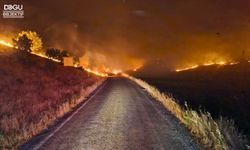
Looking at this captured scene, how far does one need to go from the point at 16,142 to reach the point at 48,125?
364 cm

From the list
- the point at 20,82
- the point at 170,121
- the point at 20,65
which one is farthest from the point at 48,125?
the point at 20,65

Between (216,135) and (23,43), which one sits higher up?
(23,43)

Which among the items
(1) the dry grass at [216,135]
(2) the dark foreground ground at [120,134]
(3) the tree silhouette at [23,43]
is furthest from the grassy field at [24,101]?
(3) the tree silhouette at [23,43]

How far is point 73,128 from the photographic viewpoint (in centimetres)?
1523

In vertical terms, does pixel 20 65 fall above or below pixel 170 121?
above

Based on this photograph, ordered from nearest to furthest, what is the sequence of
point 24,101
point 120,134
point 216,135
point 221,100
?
point 216,135 → point 120,134 → point 24,101 → point 221,100

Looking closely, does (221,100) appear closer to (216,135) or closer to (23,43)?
(216,135)

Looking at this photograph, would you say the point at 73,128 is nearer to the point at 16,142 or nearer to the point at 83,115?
the point at 16,142

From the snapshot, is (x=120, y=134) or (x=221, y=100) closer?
(x=120, y=134)

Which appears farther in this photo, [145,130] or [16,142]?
[145,130]

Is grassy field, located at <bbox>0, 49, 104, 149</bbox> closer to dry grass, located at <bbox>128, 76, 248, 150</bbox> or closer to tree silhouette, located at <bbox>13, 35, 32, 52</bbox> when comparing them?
dry grass, located at <bbox>128, 76, 248, 150</bbox>

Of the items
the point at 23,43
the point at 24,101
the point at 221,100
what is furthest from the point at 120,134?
the point at 23,43

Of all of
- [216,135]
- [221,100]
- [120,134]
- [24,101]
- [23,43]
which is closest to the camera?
[216,135]

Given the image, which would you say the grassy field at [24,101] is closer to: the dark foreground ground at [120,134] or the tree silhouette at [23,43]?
the dark foreground ground at [120,134]
